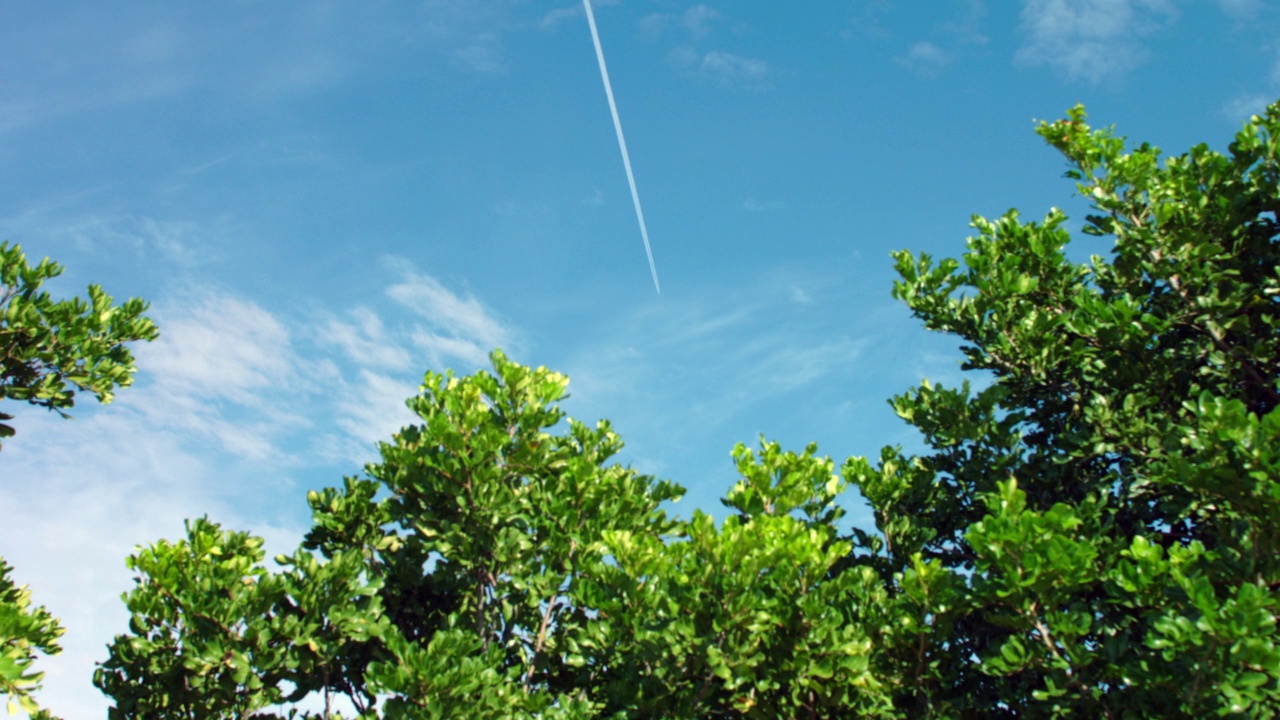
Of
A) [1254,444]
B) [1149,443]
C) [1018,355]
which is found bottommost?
[1254,444]

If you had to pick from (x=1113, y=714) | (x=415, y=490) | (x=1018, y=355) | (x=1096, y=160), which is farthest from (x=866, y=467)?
(x=415, y=490)

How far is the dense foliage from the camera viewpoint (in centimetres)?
701

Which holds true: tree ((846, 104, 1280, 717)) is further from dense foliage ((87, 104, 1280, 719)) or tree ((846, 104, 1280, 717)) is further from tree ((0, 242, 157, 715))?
tree ((0, 242, 157, 715))

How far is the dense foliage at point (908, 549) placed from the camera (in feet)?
23.0

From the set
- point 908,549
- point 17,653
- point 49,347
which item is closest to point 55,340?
point 49,347

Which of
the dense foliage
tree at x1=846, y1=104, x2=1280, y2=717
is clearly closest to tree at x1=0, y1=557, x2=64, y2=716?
the dense foliage

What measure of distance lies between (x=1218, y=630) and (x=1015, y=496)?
1.81m

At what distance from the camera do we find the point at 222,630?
8.19 m

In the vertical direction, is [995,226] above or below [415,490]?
above

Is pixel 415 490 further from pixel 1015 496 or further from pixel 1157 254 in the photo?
pixel 1157 254

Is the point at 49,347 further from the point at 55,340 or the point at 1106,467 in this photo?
the point at 1106,467

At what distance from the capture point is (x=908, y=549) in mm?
9930

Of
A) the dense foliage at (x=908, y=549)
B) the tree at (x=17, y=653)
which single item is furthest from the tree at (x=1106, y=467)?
the tree at (x=17, y=653)

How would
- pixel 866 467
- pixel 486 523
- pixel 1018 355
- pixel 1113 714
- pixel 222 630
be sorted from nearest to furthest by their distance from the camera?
pixel 1113 714 < pixel 222 630 < pixel 486 523 < pixel 1018 355 < pixel 866 467
